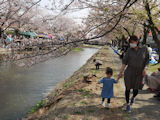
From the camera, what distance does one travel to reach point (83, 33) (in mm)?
5387

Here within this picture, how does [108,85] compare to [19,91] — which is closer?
[108,85]

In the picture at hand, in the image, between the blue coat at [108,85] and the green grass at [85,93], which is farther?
the green grass at [85,93]

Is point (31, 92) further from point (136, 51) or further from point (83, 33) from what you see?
point (136, 51)

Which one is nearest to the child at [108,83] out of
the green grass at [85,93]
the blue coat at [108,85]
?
the blue coat at [108,85]

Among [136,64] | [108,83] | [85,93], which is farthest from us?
[85,93]

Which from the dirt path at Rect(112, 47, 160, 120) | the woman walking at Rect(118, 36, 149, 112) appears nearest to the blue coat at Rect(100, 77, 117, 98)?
the woman walking at Rect(118, 36, 149, 112)

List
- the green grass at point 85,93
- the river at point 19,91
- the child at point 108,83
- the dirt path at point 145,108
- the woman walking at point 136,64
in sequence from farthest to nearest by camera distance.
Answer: the river at point 19,91
the green grass at point 85,93
the child at point 108,83
the dirt path at point 145,108
the woman walking at point 136,64

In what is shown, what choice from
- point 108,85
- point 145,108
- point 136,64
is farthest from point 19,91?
point 136,64

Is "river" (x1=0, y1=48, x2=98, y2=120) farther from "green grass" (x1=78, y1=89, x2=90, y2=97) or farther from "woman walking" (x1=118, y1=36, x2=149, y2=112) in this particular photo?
"woman walking" (x1=118, y1=36, x2=149, y2=112)

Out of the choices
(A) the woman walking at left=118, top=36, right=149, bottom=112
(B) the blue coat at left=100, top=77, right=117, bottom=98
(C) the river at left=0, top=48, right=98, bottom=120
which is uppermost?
(A) the woman walking at left=118, top=36, right=149, bottom=112

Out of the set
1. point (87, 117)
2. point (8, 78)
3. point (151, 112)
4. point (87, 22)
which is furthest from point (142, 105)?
point (8, 78)

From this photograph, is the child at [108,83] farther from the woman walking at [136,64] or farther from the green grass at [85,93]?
the green grass at [85,93]

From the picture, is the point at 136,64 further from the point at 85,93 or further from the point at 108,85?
the point at 85,93

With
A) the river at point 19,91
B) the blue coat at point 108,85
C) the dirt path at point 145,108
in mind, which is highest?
the blue coat at point 108,85
